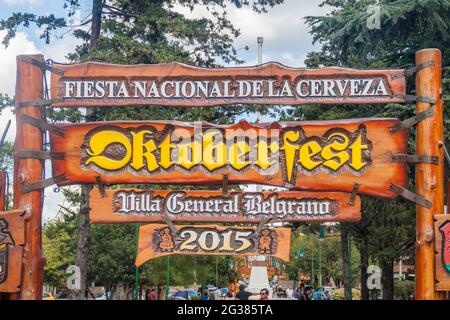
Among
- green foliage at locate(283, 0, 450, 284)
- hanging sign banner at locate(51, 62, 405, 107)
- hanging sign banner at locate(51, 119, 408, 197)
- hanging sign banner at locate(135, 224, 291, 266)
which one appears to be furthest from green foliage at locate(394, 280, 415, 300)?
hanging sign banner at locate(51, 62, 405, 107)

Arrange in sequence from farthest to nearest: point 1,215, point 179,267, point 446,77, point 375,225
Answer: point 179,267 < point 375,225 < point 446,77 < point 1,215

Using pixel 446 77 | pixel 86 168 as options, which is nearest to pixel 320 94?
pixel 86 168

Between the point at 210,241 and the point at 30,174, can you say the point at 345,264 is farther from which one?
the point at 30,174

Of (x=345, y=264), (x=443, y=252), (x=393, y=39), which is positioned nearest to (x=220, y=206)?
(x=443, y=252)

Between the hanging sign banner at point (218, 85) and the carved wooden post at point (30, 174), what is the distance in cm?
36

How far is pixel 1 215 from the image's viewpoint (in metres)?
11.0

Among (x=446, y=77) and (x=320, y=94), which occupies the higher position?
(x=446, y=77)

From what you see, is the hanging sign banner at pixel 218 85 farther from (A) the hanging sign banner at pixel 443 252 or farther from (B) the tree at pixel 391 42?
(B) the tree at pixel 391 42

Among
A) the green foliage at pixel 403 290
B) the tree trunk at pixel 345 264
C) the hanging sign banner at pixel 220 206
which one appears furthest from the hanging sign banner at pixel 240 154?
the green foliage at pixel 403 290

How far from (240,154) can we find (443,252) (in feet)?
11.5

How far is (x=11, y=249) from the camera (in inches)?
432

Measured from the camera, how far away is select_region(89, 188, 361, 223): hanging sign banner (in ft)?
38.0

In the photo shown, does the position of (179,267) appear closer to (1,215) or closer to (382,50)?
(382,50)
